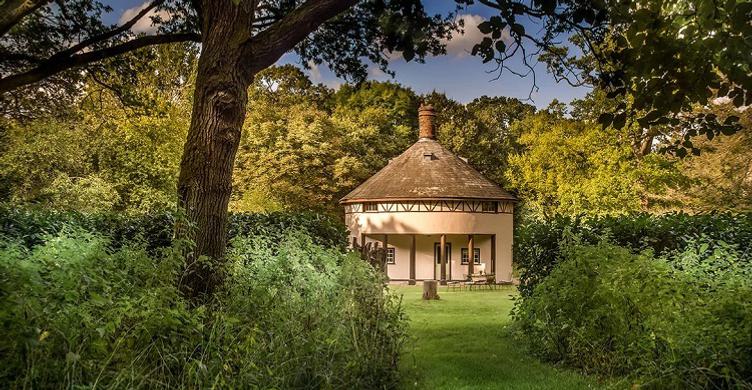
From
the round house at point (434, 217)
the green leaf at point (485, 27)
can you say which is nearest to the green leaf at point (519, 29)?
the green leaf at point (485, 27)

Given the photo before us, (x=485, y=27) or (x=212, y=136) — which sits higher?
(x=485, y=27)

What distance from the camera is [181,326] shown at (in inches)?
177

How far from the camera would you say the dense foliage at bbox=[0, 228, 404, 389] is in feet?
11.6

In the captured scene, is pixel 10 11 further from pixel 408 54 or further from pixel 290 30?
pixel 408 54

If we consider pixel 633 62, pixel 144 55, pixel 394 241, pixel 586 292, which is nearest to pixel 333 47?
pixel 144 55

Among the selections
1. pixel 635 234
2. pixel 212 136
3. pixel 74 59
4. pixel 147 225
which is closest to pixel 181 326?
pixel 212 136

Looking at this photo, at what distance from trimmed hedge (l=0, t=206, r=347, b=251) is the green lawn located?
8.02 feet

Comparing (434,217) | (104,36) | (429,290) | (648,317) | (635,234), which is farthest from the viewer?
(434,217)

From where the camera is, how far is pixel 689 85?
13.8 ft

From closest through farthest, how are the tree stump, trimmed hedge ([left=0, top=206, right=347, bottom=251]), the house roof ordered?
1. trimmed hedge ([left=0, top=206, right=347, bottom=251])
2. the tree stump
3. the house roof

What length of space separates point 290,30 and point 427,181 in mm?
27933

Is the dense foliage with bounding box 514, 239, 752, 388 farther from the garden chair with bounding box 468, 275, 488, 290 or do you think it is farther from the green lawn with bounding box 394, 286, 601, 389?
the garden chair with bounding box 468, 275, 488, 290

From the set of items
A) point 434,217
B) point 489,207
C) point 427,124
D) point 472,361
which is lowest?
point 472,361

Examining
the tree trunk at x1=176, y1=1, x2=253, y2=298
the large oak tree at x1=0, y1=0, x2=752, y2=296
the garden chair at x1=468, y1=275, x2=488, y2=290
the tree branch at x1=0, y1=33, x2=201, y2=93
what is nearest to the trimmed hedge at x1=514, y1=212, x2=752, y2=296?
the large oak tree at x1=0, y1=0, x2=752, y2=296
